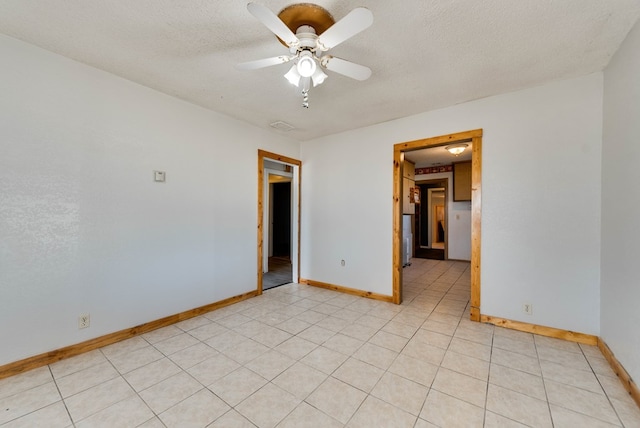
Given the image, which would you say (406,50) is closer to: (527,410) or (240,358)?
(527,410)

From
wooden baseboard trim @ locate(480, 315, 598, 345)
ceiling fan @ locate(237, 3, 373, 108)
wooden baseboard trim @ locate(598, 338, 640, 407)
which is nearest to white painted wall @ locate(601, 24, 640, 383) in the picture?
wooden baseboard trim @ locate(598, 338, 640, 407)

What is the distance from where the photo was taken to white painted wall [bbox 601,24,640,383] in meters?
1.80

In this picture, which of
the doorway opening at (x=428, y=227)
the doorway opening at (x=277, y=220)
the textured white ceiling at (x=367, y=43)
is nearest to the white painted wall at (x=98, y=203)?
the textured white ceiling at (x=367, y=43)

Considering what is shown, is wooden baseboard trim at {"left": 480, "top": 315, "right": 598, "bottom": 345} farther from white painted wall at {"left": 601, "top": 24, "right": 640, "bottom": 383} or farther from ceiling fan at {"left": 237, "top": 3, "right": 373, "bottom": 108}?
ceiling fan at {"left": 237, "top": 3, "right": 373, "bottom": 108}

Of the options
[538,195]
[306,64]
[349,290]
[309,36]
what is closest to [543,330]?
[538,195]

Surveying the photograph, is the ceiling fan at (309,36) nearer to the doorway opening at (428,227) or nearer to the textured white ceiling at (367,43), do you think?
the textured white ceiling at (367,43)

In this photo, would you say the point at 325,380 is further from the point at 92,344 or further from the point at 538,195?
the point at 538,195

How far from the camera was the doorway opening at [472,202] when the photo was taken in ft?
9.79

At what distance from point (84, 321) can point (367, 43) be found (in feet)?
11.4

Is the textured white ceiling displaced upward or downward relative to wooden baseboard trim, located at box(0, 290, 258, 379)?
upward

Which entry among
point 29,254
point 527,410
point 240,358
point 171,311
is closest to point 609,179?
point 527,410

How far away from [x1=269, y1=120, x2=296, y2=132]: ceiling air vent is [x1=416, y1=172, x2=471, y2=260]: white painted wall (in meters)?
5.09

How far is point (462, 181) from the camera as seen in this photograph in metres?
6.57

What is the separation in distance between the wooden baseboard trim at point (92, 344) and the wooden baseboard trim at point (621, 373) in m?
3.87
